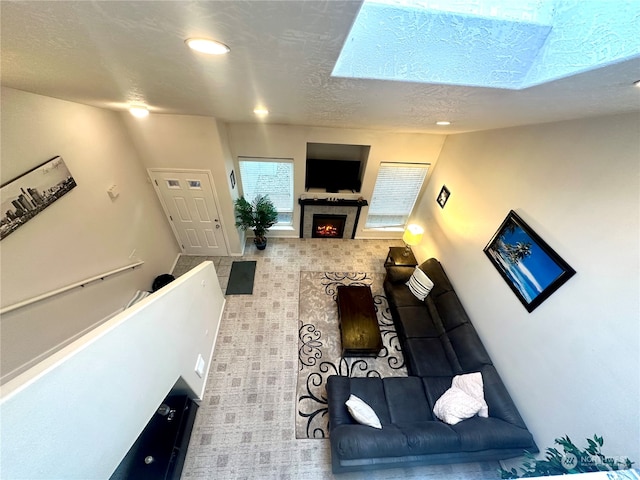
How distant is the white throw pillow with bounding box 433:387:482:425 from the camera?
88.7 inches

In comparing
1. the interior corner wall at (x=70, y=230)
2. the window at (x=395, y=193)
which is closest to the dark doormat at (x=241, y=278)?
the interior corner wall at (x=70, y=230)

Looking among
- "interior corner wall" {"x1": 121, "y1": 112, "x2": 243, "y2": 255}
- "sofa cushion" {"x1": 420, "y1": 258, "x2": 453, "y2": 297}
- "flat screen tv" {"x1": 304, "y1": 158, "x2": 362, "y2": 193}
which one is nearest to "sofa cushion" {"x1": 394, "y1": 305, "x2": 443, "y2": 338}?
"sofa cushion" {"x1": 420, "y1": 258, "x2": 453, "y2": 297}

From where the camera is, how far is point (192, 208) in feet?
12.7

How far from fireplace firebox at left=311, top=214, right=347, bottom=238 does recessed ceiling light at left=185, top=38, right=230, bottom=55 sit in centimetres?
378

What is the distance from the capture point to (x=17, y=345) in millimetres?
1737

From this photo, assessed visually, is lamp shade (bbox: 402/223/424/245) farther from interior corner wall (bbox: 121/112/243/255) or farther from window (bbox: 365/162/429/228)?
interior corner wall (bbox: 121/112/243/255)

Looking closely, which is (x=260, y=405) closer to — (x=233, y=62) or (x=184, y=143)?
(x=233, y=62)

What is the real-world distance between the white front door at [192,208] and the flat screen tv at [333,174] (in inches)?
66.1

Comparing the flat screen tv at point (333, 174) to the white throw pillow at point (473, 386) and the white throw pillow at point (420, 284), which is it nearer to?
the white throw pillow at point (420, 284)

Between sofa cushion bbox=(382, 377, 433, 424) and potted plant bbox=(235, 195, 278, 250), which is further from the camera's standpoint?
potted plant bbox=(235, 195, 278, 250)

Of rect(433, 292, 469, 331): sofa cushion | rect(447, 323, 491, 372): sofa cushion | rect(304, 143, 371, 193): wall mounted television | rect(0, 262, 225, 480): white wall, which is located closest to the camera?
rect(0, 262, 225, 480): white wall

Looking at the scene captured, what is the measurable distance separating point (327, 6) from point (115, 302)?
362cm

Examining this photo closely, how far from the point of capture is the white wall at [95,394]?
3.05 feet

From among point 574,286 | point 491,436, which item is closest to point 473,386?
point 491,436
